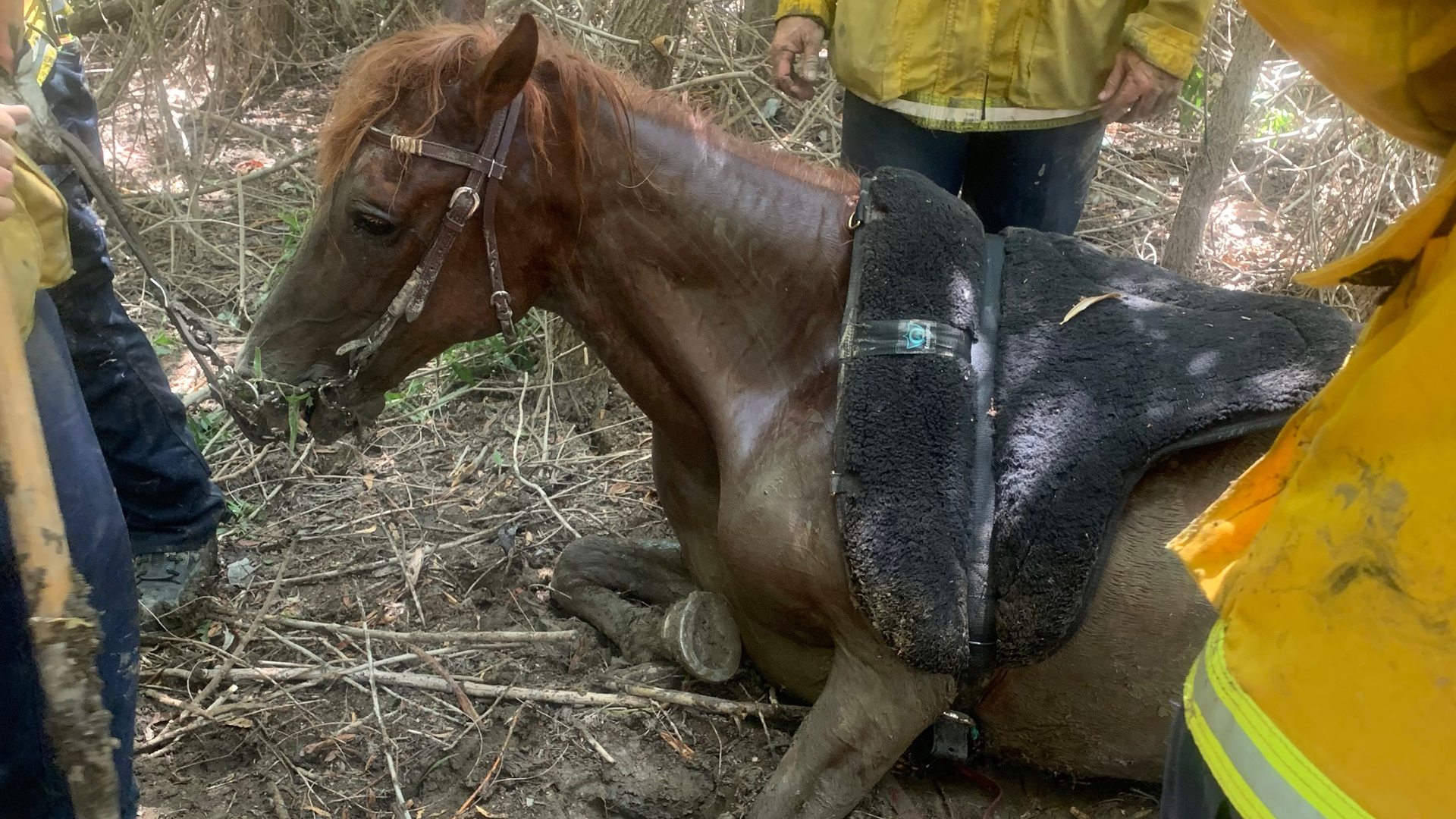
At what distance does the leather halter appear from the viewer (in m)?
1.85

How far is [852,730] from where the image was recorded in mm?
1933

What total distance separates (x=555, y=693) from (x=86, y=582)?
1195mm

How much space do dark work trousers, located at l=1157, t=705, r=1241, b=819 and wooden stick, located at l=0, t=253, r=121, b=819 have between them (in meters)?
1.23

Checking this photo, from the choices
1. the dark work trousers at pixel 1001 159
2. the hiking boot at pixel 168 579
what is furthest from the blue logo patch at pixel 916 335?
the hiking boot at pixel 168 579

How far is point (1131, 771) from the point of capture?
207cm

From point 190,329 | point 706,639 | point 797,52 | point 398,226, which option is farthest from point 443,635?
point 797,52

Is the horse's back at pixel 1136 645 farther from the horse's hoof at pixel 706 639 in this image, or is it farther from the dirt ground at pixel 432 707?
the horse's hoof at pixel 706 639

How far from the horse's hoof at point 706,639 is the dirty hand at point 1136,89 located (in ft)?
5.32

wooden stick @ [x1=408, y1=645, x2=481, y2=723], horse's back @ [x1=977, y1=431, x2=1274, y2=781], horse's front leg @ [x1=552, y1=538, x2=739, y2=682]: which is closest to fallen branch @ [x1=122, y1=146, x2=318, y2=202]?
horse's front leg @ [x1=552, y1=538, x2=739, y2=682]

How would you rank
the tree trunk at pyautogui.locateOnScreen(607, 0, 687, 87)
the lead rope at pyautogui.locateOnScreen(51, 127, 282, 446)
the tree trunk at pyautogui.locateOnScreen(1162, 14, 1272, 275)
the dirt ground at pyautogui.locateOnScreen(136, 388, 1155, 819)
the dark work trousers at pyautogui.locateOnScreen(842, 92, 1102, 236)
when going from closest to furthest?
the lead rope at pyautogui.locateOnScreen(51, 127, 282, 446) → the dirt ground at pyautogui.locateOnScreen(136, 388, 1155, 819) → the dark work trousers at pyautogui.locateOnScreen(842, 92, 1102, 236) → the tree trunk at pyautogui.locateOnScreen(607, 0, 687, 87) → the tree trunk at pyautogui.locateOnScreen(1162, 14, 1272, 275)

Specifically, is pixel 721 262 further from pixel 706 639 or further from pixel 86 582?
pixel 86 582

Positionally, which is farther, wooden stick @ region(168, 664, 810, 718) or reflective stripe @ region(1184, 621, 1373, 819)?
wooden stick @ region(168, 664, 810, 718)

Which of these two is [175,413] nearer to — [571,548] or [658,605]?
[571,548]

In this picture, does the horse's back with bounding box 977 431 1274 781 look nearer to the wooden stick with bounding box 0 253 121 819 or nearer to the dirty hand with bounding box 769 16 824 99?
the dirty hand with bounding box 769 16 824 99
